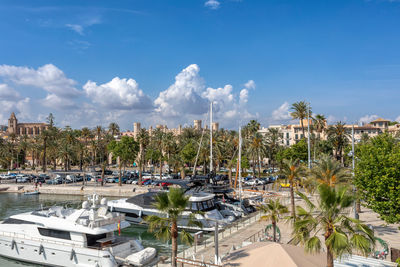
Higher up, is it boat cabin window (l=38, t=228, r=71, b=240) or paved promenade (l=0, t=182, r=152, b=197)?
boat cabin window (l=38, t=228, r=71, b=240)

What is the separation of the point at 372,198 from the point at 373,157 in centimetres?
254

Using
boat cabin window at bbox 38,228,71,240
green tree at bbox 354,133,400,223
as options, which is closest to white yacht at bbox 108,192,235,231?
boat cabin window at bbox 38,228,71,240

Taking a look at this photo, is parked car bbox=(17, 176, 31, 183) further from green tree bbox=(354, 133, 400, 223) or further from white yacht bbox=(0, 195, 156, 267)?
green tree bbox=(354, 133, 400, 223)

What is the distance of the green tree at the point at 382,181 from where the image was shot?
714 inches

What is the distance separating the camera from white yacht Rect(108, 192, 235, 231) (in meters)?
27.1

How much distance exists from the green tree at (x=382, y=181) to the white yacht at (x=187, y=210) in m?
12.0

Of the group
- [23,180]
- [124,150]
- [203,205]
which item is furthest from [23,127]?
[203,205]

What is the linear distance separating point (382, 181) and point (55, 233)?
19868mm

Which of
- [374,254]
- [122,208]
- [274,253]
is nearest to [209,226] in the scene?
[122,208]

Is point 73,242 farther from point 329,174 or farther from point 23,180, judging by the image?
point 23,180

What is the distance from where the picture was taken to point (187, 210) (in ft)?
88.2

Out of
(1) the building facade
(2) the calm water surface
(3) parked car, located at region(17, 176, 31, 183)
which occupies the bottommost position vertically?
(2) the calm water surface

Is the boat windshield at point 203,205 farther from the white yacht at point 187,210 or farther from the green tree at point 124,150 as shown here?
the green tree at point 124,150

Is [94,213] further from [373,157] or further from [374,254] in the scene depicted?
[373,157]
